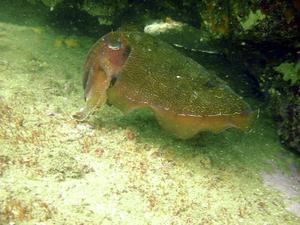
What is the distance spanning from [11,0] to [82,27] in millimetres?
1720

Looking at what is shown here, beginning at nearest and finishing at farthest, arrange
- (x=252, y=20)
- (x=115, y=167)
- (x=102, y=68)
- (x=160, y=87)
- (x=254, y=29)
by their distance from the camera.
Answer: (x=115, y=167), (x=160, y=87), (x=252, y=20), (x=254, y=29), (x=102, y=68)

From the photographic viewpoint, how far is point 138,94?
3.81 meters

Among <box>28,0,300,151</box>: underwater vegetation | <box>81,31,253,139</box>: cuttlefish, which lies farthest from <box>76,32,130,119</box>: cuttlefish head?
<box>28,0,300,151</box>: underwater vegetation

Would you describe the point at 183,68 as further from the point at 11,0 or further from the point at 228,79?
the point at 11,0

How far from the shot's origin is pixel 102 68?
4.20 meters

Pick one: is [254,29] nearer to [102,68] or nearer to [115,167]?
[102,68]

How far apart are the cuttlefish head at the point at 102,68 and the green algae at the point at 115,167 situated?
0.88ft

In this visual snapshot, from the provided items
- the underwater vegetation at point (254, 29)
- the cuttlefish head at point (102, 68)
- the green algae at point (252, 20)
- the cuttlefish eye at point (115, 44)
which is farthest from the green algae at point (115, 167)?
the green algae at point (252, 20)

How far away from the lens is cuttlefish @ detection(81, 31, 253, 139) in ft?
Answer: 12.1

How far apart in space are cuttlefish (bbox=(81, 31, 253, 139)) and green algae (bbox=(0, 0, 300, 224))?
366 mm

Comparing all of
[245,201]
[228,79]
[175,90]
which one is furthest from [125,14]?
[245,201]

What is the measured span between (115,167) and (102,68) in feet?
4.25

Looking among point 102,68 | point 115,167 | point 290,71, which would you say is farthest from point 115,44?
point 290,71

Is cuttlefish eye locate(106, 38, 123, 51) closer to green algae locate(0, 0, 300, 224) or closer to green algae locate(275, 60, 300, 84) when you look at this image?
green algae locate(0, 0, 300, 224)
